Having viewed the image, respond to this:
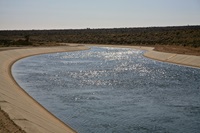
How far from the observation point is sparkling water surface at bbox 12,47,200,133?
19.6 metres

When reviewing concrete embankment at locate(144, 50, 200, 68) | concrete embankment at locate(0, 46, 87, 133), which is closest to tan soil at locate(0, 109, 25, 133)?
concrete embankment at locate(0, 46, 87, 133)

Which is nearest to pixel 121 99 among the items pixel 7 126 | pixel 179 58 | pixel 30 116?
pixel 30 116

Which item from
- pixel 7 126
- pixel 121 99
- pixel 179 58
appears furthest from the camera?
pixel 179 58

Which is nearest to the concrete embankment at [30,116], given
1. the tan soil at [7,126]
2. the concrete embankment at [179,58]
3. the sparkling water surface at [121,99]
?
the tan soil at [7,126]

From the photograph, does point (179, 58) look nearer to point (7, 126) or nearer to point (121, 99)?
point (121, 99)

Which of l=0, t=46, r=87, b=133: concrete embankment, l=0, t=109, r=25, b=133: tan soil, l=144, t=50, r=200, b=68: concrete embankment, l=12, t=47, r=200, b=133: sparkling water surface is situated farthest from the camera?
l=144, t=50, r=200, b=68: concrete embankment

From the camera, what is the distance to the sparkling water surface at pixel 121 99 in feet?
64.2

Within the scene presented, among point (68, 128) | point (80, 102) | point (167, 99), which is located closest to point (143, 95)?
point (167, 99)

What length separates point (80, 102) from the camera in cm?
2559

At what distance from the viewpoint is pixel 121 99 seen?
2666cm

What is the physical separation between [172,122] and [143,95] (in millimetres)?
8198

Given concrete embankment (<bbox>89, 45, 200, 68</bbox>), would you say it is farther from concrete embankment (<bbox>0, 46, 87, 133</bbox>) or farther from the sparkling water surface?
concrete embankment (<bbox>0, 46, 87, 133</bbox>)

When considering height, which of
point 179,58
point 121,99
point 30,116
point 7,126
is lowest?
point 121,99

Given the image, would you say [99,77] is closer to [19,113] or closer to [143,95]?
[143,95]
